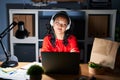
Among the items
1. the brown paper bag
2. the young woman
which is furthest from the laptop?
the young woman

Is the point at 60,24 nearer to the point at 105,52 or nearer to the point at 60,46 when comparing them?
the point at 60,46

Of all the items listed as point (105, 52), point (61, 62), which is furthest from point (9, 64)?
point (105, 52)

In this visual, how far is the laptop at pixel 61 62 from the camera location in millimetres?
1871

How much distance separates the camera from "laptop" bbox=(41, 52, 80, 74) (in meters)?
1.87

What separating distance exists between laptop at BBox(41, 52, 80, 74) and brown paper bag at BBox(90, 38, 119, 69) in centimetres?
25

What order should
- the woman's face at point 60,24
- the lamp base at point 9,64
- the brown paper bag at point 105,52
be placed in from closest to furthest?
the brown paper bag at point 105,52, the lamp base at point 9,64, the woman's face at point 60,24

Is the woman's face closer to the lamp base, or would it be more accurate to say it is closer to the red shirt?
the red shirt

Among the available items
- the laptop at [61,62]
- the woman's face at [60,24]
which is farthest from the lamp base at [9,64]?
the woman's face at [60,24]

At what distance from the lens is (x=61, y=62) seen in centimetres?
188

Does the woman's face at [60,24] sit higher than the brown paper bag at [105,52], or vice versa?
the woman's face at [60,24]

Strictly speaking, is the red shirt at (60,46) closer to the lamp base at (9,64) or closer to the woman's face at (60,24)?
the woman's face at (60,24)

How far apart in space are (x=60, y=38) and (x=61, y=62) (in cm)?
88

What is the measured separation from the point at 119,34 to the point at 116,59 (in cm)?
117

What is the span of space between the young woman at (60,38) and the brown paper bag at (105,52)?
563 mm
